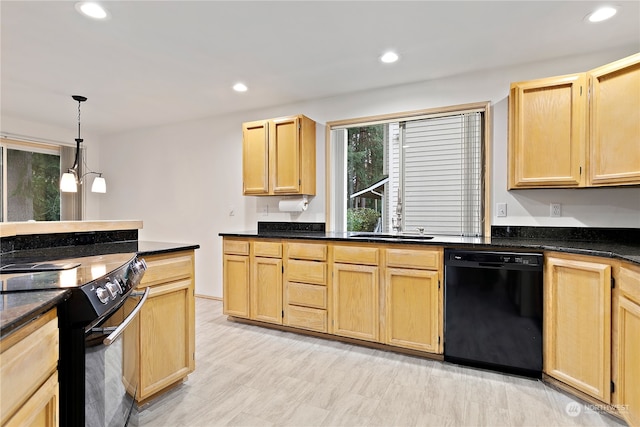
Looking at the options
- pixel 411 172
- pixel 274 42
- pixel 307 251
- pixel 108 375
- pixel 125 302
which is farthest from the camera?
pixel 411 172

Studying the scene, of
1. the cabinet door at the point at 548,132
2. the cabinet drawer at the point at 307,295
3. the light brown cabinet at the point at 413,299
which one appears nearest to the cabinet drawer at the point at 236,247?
the cabinet drawer at the point at 307,295

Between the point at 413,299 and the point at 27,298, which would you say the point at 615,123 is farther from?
the point at 27,298

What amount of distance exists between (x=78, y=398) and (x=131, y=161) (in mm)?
4631

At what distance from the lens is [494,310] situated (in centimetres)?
223

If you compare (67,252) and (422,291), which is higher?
(67,252)

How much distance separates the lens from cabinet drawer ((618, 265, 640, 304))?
1569 mm

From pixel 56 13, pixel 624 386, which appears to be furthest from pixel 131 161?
pixel 624 386

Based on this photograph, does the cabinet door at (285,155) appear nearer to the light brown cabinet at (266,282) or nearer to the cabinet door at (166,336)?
the light brown cabinet at (266,282)

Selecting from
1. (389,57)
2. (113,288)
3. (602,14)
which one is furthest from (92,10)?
(602,14)

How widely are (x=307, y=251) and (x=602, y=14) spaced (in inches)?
104

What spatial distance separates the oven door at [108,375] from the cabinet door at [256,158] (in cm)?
211

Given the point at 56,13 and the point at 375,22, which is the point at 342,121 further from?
the point at 56,13

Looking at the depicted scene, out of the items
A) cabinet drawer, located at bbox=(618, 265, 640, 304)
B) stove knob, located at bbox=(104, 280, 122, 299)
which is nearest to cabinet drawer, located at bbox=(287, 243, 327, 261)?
stove knob, located at bbox=(104, 280, 122, 299)

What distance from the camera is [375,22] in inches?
82.5
